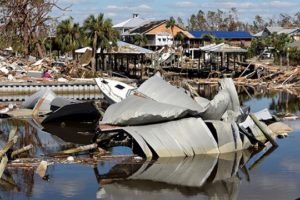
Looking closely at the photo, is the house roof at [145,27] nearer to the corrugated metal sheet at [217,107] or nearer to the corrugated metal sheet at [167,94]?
the corrugated metal sheet at [167,94]

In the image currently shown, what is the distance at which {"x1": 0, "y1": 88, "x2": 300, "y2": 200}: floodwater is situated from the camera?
574 inches

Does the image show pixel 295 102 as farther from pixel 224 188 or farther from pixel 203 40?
pixel 203 40

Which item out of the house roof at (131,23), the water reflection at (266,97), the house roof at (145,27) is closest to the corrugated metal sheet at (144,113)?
the water reflection at (266,97)

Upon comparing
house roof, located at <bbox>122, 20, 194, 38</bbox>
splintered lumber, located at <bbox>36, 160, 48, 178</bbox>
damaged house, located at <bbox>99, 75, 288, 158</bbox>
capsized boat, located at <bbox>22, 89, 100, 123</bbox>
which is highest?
damaged house, located at <bbox>99, 75, 288, 158</bbox>

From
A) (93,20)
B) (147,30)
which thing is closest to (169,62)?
(93,20)

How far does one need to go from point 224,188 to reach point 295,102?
23.8m

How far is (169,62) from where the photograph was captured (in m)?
75.1

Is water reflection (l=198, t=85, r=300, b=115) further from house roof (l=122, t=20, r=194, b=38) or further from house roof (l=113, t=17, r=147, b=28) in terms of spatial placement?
house roof (l=113, t=17, r=147, b=28)

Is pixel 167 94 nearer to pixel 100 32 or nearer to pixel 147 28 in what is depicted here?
pixel 100 32

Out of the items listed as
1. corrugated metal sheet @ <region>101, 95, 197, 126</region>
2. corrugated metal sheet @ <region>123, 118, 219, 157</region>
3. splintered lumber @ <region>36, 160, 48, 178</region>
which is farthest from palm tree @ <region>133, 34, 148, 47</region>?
splintered lumber @ <region>36, 160, 48, 178</region>

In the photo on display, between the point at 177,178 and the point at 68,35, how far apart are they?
44092 millimetres

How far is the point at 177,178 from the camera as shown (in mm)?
16281

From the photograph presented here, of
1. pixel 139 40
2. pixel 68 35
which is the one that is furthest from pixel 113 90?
pixel 139 40

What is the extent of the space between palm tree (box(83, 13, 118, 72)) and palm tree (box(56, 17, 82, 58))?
11.0 ft
